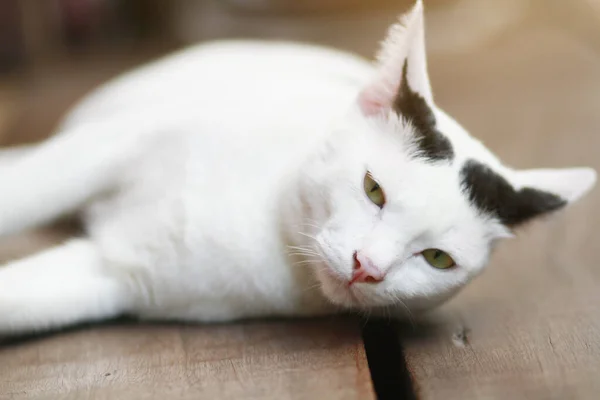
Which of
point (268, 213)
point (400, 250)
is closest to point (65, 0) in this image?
point (268, 213)

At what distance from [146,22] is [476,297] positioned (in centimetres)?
233

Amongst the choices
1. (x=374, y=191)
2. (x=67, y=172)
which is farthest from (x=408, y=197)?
(x=67, y=172)

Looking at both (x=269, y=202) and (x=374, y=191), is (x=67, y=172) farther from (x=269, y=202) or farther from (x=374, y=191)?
(x=374, y=191)

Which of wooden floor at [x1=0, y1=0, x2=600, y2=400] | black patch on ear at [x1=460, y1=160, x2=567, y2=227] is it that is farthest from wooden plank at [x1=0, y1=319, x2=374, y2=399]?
black patch on ear at [x1=460, y1=160, x2=567, y2=227]

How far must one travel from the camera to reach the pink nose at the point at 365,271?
778mm

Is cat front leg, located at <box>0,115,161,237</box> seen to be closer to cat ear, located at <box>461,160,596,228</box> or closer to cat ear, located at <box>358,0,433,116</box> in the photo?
cat ear, located at <box>358,0,433,116</box>

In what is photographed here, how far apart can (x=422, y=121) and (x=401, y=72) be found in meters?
0.07

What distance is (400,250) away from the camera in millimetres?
804

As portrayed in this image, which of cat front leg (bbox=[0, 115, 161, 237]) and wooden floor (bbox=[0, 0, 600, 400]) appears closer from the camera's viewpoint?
wooden floor (bbox=[0, 0, 600, 400])

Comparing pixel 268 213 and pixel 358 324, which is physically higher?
pixel 268 213

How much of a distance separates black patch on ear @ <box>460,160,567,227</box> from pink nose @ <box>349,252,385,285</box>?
0.15m

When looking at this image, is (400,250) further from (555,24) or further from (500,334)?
(555,24)

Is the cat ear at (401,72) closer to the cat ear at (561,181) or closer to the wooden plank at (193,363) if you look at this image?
the cat ear at (561,181)

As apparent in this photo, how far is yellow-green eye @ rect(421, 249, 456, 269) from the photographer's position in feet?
2.77
